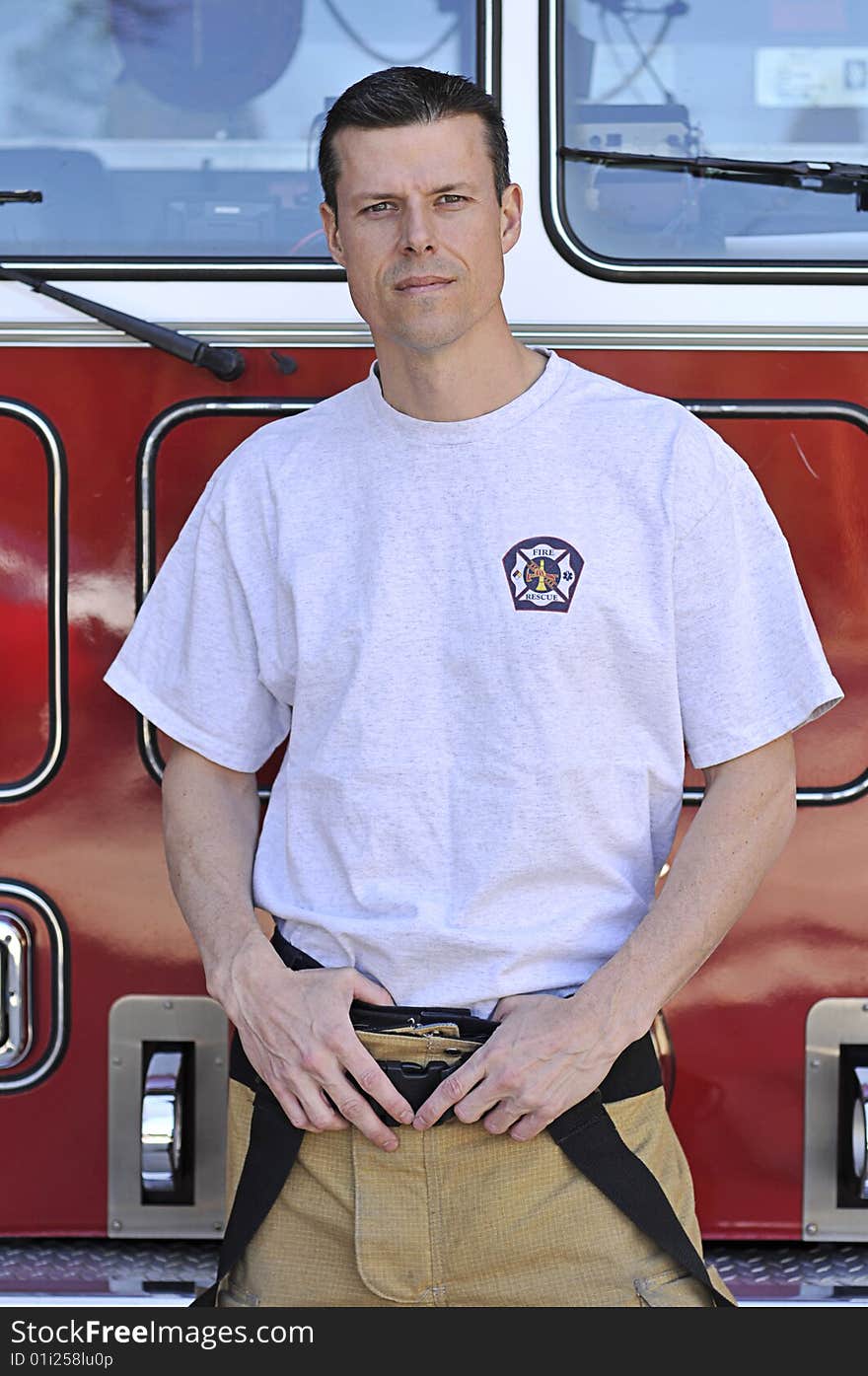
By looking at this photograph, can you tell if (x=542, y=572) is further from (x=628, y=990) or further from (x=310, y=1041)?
(x=310, y=1041)

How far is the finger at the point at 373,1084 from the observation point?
154 centimetres

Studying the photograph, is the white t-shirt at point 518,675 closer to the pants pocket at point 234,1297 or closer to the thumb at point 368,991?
the thumb at point 368,991

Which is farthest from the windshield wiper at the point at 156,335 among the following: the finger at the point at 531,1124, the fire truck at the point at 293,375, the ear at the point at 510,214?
the finger at the point at 531,1124

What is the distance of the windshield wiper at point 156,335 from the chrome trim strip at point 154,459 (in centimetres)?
5

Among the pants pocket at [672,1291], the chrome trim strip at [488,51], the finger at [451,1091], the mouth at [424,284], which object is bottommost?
the pants pocket at [672,1291]

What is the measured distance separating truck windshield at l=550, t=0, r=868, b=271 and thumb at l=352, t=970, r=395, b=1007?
100 cm

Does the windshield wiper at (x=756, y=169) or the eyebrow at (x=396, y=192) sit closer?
the eyebrow at (x=396, y=192)

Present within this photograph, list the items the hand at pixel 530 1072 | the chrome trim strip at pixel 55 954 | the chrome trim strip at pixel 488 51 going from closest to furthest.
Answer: the hand at pixel 530 1072
the chrome trim strip at pixel 488 51
the chrome trim strip at pixel 55 954

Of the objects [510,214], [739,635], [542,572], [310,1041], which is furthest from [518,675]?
[510,214]

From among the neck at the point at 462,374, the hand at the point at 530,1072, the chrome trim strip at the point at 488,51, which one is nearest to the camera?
the hand at the point at 530,1072

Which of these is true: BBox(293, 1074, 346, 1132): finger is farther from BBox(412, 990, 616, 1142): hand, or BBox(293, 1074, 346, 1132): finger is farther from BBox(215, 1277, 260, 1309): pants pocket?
BBox(215, 1277, 260, 1309): pants pocket

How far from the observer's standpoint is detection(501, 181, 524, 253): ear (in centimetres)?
169

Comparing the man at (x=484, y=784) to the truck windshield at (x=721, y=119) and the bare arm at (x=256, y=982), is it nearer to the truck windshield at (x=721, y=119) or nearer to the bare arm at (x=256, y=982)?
the bare arm at (x=256, y=982)

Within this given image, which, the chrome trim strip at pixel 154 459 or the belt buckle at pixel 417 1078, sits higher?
the chrome trim strip at pixel 154 459
